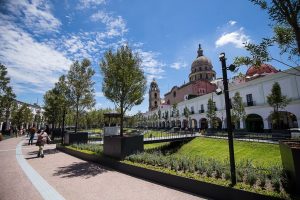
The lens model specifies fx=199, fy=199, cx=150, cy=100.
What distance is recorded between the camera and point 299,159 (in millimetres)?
5156

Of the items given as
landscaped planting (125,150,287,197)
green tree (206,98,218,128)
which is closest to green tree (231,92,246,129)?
green tree (206,98,218,128)

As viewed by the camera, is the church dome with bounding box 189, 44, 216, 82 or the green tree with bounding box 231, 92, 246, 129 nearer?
Answer: the green tree with bounding box 231, 92, 246, 129

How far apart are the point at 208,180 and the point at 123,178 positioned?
12.8 ft

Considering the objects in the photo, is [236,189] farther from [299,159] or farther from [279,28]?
[279,28]

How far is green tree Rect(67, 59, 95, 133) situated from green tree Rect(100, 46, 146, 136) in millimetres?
7339

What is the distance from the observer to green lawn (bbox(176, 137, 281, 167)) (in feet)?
52.5

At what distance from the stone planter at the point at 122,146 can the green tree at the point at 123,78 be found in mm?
1374

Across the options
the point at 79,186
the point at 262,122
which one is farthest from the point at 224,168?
the point at 262,122

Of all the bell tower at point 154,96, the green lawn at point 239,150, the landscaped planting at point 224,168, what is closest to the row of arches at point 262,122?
the green lawn at point 239,150

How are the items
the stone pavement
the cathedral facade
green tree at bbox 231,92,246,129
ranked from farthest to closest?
green tree at bbox 231,92,246,129
the cathedral facade
the stone pavement

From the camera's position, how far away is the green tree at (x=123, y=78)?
13.4 m

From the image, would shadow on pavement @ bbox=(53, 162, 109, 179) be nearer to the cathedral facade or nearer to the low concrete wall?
the low concrete wall

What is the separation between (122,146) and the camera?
36.6 feet

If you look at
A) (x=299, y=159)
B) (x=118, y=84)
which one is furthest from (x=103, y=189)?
(x=118, y=84)
